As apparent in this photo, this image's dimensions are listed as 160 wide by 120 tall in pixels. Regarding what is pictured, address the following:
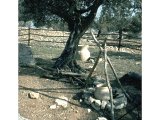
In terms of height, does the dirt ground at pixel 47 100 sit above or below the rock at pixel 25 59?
below

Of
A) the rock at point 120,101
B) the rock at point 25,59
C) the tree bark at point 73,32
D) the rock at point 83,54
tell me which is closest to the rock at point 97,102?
the rock at point 120,101

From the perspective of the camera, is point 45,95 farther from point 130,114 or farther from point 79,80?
point 130,114

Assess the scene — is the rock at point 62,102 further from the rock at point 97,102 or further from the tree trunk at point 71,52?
the tree trunk at point 71,52

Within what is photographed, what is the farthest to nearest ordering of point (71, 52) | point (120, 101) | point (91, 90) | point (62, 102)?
1. point (71, 52)
2. point (91, 90)
3. point (120, 101)
4. point (62, 102)

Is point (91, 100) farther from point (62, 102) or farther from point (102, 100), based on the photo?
point (62, 102)

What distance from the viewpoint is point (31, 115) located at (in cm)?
655

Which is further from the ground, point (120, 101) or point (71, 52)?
point (71, 52)

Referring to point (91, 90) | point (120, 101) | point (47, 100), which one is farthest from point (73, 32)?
point (120, 101)

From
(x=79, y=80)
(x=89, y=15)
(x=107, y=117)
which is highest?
(x=89, y=15)

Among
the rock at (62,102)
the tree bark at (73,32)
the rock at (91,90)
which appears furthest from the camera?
the tree bark at (73,32)

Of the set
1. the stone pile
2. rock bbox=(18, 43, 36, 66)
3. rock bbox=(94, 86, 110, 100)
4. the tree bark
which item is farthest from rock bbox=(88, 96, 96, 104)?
rock bbox=(18, 43, 36, 66)

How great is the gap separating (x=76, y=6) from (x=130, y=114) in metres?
3.85
